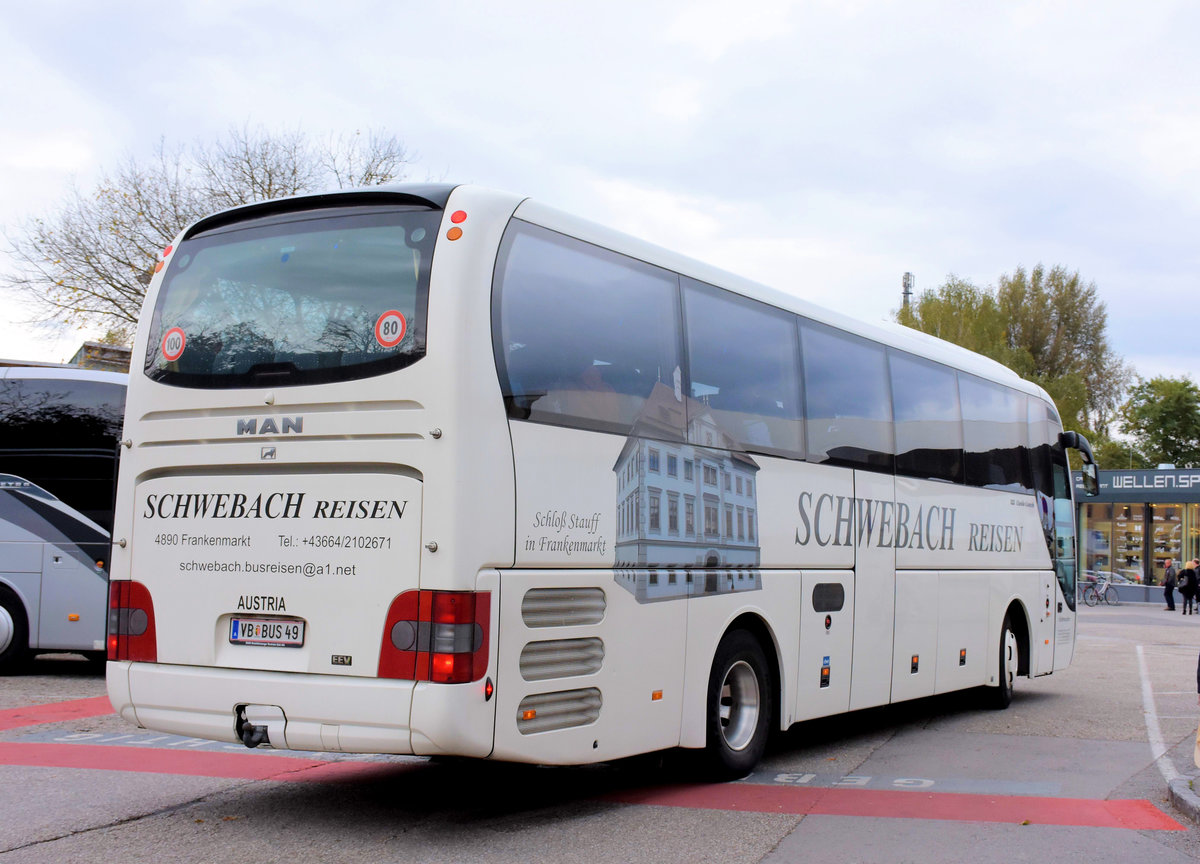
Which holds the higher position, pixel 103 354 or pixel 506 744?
pixel 103 354

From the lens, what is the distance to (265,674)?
6367 millimetres

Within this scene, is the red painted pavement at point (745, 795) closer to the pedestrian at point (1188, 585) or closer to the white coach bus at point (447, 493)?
the white coach bus at point (447, 493)

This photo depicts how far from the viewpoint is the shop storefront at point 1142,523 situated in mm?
43938

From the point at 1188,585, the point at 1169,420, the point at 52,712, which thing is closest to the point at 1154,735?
the point at 52,712

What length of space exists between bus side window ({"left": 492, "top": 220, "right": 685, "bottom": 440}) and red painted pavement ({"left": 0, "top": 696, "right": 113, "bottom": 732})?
249 inches

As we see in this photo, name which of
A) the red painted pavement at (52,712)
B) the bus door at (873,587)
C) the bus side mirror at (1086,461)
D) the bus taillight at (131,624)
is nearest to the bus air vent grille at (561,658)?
the bus taillight at (131,624)

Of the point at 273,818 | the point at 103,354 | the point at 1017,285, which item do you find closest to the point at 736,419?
the point at 273,818

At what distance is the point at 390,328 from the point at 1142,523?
1753 inches

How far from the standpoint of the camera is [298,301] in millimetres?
6621

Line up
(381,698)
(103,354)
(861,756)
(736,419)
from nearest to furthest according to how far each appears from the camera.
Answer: (381,698)
(736,419)
(861,756)
(103,354)

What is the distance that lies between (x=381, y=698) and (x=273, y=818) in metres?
1.47

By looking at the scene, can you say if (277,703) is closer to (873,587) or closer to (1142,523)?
(873,587)

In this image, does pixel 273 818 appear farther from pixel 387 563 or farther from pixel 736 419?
pixel 736 419

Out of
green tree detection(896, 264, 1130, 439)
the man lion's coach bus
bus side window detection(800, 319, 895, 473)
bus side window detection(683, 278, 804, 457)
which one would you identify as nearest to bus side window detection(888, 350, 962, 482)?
bus side window detection(800, 319, 895, 473)
